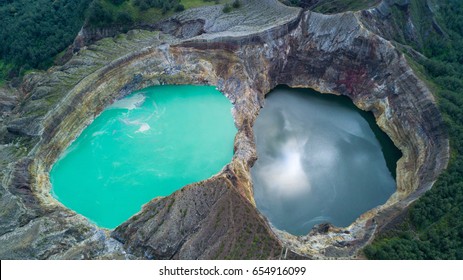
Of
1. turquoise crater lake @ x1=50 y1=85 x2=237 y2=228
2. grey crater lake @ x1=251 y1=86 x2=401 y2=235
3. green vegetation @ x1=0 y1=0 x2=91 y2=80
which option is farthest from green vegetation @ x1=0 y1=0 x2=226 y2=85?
grey crater lake @ x1=251 y1=86 x2=401 y2=235

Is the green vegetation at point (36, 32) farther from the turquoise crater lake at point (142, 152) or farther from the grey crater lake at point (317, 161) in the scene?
the grey crater lake at point (317, 161)

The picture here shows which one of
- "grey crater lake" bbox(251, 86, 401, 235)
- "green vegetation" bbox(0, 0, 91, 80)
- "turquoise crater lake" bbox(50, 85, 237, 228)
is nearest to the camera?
"turquoise crater lake" bbox(50, 85, 237, 228)

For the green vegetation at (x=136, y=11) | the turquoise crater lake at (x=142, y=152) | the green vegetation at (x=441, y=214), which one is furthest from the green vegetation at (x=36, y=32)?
the green vegetation at (x=441, y=214)

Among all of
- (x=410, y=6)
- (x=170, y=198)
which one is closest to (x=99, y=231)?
(x=170, y=198)

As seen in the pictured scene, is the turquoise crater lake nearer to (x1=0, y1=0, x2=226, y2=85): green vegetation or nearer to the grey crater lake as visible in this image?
the grey crater lake

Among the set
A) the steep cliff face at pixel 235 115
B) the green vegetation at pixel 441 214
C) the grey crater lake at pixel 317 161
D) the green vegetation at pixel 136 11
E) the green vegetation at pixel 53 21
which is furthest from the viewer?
the green vegetation at pixel 136 11

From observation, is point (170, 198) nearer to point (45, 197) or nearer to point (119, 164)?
point (119, 164)
